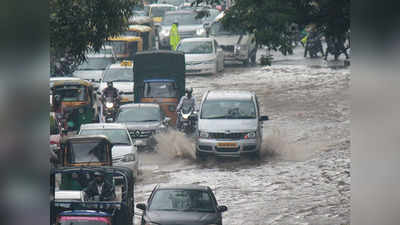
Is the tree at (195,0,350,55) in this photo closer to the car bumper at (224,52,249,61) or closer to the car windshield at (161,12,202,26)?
the car bumper at (224,52,249,61)

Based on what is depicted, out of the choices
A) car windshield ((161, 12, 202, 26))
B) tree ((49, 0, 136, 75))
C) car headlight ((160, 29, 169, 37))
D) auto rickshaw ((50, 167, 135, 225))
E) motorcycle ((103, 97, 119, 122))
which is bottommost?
motorcycle ((103, 97, 119, 122))

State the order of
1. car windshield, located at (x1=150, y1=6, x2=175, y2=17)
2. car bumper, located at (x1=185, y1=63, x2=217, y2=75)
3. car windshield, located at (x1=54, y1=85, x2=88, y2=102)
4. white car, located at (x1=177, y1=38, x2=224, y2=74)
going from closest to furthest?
car windshield, located at (x1=54, y1=85, x2=88, y2=102) < white car, located at (x1=177, y1=38, x2=224, y2=74) < car bumper, located at (x1=185, y1=63, x2=217, y2=75) < car windshield, located at (x1=150, y1=6, x2=175, y2=17)

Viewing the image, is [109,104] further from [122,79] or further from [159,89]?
[122,79]

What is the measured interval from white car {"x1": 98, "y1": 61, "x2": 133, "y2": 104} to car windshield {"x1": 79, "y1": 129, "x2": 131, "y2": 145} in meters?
9.03

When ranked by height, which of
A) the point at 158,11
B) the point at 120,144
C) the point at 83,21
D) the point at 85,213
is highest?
the point at 83,21

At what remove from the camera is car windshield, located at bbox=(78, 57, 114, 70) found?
3512cm

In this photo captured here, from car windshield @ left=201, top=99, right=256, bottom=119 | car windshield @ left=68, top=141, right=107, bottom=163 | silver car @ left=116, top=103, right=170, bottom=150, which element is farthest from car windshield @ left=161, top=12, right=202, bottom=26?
car windshield @ left=68, top=141, right=107, bottom=163

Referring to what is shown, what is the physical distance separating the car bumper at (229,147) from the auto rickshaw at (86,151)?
4.14m

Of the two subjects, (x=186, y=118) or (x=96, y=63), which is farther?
(x=96, y=63)

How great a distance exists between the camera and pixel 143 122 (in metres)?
23.7

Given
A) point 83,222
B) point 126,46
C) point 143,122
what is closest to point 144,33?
point 126,46

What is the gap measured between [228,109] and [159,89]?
659 centimetres

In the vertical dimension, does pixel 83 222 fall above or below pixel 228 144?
above

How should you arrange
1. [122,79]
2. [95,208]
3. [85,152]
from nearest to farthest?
1. [95,208]
2. [85,152]
3. [122,79]
